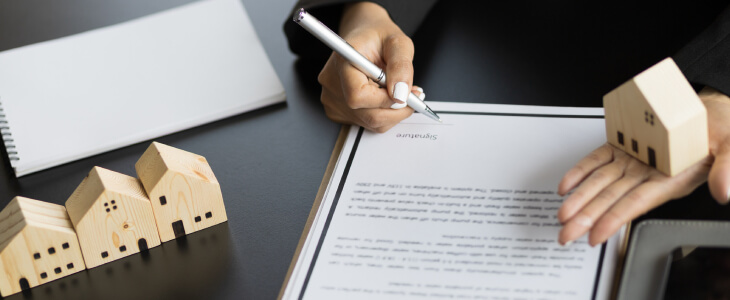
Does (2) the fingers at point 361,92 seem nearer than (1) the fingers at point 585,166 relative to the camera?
No

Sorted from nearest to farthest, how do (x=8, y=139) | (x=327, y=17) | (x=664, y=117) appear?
1. (x=664, y=117)
2. (x=8, y=139)
3. (x=327, y=17)

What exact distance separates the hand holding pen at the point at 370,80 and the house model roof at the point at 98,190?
0.27 meters

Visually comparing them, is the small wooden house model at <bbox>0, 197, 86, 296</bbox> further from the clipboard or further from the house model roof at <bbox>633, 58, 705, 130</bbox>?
the house model roof at <bbox>633, 58, 705, 130</bbox>

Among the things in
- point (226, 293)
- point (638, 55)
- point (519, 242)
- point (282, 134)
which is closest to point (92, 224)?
point (226, 293)

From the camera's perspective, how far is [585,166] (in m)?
0.78

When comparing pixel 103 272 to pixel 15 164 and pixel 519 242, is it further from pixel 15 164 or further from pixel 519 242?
pixel 519 242

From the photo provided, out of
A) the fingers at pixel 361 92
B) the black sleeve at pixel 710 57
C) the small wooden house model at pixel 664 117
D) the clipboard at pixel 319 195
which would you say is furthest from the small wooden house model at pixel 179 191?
the black sleeve at pixel 710 57

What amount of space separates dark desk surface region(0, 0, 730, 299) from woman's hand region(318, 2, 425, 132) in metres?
0.04

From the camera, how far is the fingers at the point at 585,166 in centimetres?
77

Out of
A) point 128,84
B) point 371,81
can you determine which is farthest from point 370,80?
point 128,84

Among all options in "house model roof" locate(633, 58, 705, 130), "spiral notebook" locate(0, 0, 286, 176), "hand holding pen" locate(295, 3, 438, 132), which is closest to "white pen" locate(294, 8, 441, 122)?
"hand holding pen" locate(295, 3, 438, 132)

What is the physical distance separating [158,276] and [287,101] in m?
0.36

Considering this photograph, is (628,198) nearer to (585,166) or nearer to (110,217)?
(585,166)

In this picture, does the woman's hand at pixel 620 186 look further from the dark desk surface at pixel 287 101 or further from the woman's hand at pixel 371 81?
the woman's hand at pixel 371 81
